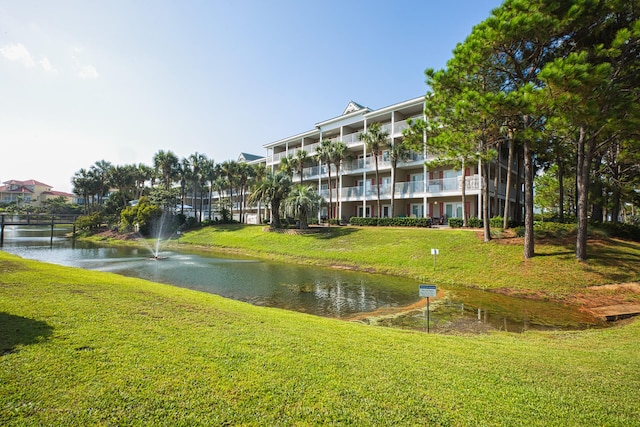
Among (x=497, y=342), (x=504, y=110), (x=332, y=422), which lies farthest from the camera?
(x=504, y=110)

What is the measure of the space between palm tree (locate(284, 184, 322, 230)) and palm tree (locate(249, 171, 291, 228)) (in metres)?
2.70

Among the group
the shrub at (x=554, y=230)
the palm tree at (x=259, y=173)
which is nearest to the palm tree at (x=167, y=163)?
the palm tree at (x=259, y=173)

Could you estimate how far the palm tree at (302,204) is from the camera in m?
35.0

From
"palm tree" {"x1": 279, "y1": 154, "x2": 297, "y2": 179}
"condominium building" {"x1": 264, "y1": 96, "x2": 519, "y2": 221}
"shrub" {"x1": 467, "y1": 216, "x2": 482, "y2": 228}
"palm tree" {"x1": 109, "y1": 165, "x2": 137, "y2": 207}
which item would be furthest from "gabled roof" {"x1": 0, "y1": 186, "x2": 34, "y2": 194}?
"shrub" {"x1": 467, "y1": 216, "x2": 482, "y2": 228}

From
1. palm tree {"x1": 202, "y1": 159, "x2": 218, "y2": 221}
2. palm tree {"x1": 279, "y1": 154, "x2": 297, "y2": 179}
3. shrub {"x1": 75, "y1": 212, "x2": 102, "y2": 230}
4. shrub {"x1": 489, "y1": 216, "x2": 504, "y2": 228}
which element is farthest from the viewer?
palm tree {"x1": 202, "y1": 159, "x2": 218, "y2": 221}

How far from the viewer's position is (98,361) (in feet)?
15.2

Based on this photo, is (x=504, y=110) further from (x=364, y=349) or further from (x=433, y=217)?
(x=433, y=217)

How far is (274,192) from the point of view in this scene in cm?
3859

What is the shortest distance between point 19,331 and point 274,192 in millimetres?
33534

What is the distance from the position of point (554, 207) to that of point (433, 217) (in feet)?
119

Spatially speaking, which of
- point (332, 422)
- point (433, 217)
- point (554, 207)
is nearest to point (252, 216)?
point (433, 217)

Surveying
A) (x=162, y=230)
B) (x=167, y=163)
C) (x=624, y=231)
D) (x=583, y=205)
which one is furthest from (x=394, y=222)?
(x=167, y=163)

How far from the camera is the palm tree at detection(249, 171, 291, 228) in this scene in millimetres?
38719

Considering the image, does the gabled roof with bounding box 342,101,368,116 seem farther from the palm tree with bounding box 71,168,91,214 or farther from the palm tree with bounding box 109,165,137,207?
the palm tree with bounding box 71,168,91,214
